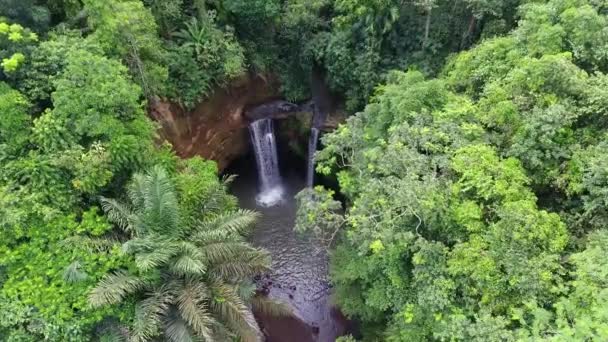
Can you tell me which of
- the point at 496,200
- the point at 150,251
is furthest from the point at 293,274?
the point at 496,200

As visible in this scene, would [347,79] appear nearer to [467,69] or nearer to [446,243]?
[467,69]

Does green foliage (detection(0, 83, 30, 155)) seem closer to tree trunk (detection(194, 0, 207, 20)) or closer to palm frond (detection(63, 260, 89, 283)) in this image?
palm frond (detection(63, 260, 89, 283))

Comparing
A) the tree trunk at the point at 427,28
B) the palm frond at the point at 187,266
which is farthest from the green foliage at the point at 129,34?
the tree trunk at the point at 427,28

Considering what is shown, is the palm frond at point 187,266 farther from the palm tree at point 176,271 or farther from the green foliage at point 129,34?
the green foliage at point 129,34

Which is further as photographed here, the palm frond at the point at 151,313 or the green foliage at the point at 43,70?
the green foliage at the point at 43,70

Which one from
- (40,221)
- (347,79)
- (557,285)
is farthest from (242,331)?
(347,79)

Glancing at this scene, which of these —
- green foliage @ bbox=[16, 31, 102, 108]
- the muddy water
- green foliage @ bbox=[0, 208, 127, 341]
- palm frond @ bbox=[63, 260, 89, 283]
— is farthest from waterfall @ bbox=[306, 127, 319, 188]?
palm frond @ bbox=[63, 260, 89, 283]
